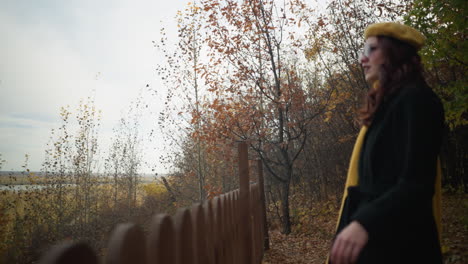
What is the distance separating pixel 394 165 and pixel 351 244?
362 millimetres

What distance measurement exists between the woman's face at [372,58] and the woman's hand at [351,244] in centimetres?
72

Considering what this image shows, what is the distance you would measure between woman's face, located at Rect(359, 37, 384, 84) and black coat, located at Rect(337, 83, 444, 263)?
0.57 feet

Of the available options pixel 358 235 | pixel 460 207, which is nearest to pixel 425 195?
pixel 358 235

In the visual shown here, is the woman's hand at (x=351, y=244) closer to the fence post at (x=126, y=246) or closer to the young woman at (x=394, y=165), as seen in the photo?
the young woman at (x=394, y=165)

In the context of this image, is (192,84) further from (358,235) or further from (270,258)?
(358,235)

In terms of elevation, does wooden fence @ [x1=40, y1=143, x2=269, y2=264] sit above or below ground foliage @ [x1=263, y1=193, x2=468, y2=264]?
above

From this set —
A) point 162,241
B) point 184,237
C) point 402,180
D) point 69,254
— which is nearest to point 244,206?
point 184,237

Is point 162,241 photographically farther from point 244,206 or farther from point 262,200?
point 262,200

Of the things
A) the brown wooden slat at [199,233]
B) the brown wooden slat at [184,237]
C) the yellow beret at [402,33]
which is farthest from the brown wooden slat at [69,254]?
the yellow beret at [402,33]

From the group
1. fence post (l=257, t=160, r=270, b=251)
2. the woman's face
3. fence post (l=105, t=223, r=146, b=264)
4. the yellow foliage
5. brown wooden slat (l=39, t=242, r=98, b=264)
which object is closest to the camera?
brown wooden slat (l=39, t=242, r=98, b=264)

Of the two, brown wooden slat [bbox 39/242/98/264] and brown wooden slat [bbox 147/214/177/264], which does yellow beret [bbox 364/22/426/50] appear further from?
brown wooden slat [bbox 39/242/98/264]

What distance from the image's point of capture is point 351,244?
916 millimetres

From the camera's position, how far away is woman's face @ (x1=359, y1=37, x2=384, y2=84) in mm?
1221

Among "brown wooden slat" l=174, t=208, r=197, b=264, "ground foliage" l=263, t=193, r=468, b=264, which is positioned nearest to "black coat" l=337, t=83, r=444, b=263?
"brown wooden slat" l=174, t=208, r=197, b=264
